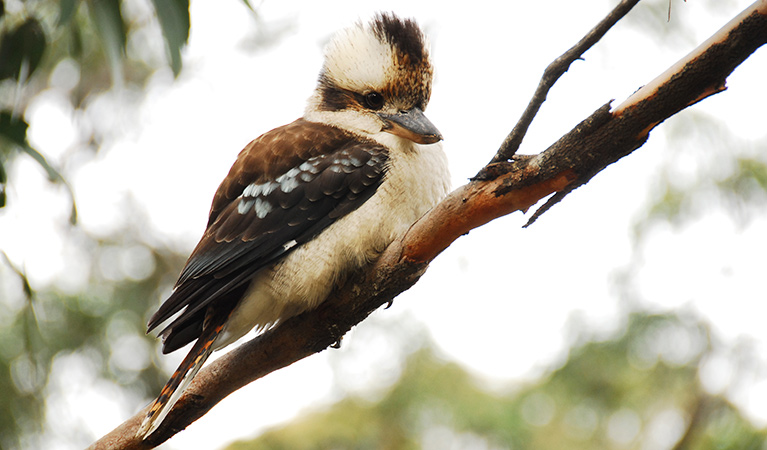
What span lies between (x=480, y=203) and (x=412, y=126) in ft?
1.57

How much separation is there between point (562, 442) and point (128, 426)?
280 centimetres

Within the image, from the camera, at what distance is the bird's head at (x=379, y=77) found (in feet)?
6.04

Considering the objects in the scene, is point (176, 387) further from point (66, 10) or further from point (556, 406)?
point (556, 406)

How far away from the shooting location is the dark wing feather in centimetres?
155

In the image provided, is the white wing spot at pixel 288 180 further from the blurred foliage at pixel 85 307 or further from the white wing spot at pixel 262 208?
the blurred foliage at pixel 85 307

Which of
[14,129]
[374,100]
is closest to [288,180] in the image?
[374,100]

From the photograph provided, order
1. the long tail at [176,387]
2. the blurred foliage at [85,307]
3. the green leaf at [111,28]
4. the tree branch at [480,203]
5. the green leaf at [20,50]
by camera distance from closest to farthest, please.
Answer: the tree branch at [480,203]
the long tail at [176,387]
the green leaf at [111,28]
the green leaf at [20,50]
the blurred foliage at [85,307]

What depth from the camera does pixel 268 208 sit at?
1643 mm

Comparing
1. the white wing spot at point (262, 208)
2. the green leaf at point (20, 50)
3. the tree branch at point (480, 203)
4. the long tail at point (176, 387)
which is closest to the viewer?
the tree branch at point (480, 203)

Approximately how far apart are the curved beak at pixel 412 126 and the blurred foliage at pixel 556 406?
2.11 metres

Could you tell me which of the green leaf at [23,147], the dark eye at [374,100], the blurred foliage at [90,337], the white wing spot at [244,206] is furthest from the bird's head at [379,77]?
the blurred foliage at [90,337]

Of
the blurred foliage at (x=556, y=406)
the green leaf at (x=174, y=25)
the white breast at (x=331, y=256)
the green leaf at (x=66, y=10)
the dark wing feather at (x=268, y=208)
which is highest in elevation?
the green leaf at (x=66, y=10)

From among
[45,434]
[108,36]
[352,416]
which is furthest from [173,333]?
[352,416]

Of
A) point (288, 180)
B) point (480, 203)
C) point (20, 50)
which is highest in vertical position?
point (20, 50)
